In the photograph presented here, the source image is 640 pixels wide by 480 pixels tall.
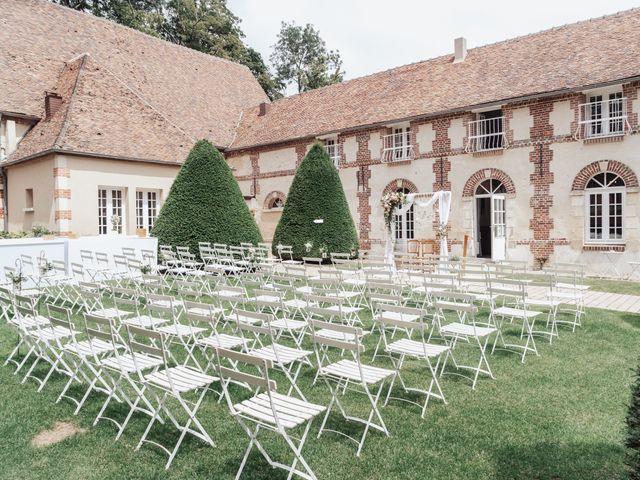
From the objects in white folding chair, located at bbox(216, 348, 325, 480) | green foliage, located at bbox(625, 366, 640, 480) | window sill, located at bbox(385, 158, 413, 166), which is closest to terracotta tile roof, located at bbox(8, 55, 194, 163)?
window sill, located at bbox(385, 158, 413, 166)

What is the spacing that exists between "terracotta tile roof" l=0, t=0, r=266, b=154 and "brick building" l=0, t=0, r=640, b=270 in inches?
2.8

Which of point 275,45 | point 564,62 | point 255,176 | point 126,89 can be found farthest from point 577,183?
point 275,45

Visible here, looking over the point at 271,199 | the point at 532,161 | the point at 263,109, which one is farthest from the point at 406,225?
the point at 263,109

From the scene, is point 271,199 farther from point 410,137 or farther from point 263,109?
point 410,137

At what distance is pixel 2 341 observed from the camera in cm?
688

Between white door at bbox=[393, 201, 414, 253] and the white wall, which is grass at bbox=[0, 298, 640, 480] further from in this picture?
white door at bbox=[393, 201, 414, 253]

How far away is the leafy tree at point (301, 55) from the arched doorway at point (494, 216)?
1048 inches

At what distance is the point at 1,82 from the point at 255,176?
33.1 feet

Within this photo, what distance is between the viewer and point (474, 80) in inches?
695

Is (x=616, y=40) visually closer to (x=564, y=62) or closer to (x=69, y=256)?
(x=564, y=62)

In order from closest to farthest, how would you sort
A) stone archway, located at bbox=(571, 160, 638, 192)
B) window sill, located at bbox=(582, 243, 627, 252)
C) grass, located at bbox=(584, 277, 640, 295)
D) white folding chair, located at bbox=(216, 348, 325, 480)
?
white folding chair, located at bbox=(216, 348, 325, 480)
grass, located at bbox=(584, 277, 640, 295)
stone archway, located at bbox=(571, 160, 638, 192)
window sill, located at bbox=(582, 243, 627, 252)

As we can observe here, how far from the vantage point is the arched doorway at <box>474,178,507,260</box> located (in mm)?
16359

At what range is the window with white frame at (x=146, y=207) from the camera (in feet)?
59.0

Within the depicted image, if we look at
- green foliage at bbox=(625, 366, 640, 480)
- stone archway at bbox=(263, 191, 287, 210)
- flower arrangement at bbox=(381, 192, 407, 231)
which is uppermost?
stone archway at bbox=(263, 191, 287, 210)
